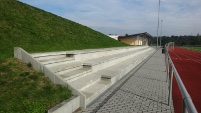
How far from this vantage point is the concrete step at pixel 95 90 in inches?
239

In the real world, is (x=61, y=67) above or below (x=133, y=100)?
above

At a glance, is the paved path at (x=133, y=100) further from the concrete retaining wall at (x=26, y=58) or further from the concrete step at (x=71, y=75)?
the concrete retaining wall at (x=26, y=58)

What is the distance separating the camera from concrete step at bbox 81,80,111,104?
607 cm

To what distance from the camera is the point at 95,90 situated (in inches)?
264

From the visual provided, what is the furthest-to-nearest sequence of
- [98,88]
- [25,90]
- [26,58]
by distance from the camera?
[98,88] < [26,58] < [25,90]

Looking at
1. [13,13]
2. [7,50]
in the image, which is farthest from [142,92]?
[13,13]

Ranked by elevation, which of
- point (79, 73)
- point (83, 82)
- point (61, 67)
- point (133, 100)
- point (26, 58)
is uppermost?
point (26, 58)

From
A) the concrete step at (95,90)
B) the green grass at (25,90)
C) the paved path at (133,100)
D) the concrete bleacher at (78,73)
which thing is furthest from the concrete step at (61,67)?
the paved path at (133,100)

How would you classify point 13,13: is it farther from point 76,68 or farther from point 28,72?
point 28,72

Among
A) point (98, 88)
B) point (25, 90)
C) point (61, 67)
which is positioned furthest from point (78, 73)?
point (25, 90)

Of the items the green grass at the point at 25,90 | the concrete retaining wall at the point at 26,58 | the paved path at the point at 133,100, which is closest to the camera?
the green grass at the point at 25,90

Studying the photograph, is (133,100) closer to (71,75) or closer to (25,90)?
(71,75)

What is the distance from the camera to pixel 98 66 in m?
9.64

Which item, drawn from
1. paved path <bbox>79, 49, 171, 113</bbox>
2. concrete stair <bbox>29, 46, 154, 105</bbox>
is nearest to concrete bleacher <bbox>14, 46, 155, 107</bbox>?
concrete stair <bbox>29, 46, 154, 105</bbox>
